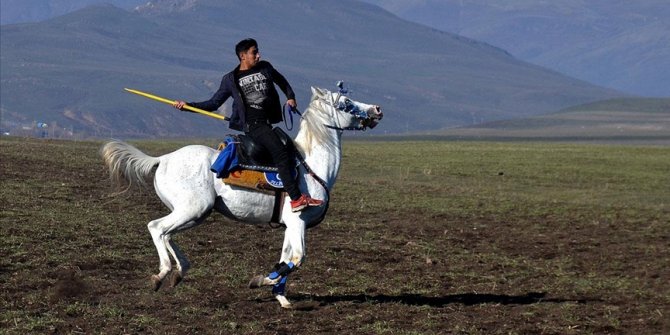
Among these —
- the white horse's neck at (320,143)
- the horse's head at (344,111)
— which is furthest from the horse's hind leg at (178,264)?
the horse's head at (344,111)

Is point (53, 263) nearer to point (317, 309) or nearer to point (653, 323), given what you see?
point (317, 309)

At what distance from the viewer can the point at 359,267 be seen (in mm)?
20109

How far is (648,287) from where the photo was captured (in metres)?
19.6

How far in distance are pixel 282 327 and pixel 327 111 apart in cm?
317

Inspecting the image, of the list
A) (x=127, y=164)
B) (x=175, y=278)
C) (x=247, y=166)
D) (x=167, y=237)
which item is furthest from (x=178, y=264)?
(x=127, y=164)

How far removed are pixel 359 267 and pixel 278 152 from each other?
186 inches

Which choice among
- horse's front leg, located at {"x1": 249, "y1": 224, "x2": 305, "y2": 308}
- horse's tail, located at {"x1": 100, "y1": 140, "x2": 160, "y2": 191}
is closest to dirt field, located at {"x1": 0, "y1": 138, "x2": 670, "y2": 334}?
horse's front leg, located at {"x1": 249, "y1": 224, "x2": 305, "y2": 308}

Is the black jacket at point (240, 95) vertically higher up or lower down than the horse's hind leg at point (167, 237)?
higher up

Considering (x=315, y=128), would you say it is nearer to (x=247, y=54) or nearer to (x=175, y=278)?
(x=247, y=54)

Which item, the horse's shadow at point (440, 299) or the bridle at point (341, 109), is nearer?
the bridle at point (341, 109)

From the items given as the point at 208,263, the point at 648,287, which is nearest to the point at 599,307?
the point at 648,287

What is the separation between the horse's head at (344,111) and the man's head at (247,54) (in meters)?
0.98

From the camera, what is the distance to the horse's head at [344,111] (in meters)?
16.6

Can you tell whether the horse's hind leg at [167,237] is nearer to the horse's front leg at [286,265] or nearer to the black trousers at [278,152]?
the horse's front leg at [286,265]
